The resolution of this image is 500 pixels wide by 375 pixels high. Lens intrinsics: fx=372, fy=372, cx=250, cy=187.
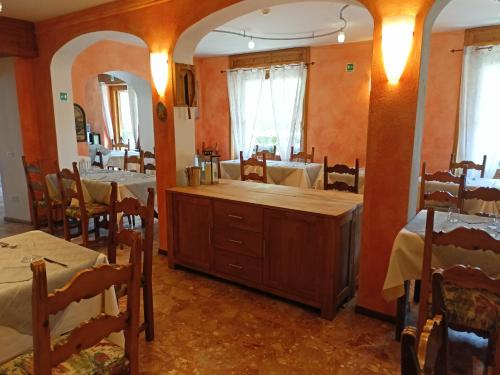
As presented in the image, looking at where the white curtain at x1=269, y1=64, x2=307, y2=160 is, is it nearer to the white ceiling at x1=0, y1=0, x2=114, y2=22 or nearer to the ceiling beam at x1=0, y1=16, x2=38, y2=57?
the white ceiling at x1=0, y1=0, x2=114, y2=22

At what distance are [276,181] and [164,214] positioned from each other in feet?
6.36

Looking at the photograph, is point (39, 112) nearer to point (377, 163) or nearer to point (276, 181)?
point (276, 181)

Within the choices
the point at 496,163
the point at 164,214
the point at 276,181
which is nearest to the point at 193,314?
the point at 164,214

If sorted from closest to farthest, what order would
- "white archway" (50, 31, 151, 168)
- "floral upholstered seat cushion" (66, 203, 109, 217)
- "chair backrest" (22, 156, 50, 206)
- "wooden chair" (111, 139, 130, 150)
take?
"floral upholstered seat cushion" (66, 203, 109, 217) < "chair backrest" (22, 156, 50, 206) < "white archway" (50, 31, 151, 168) < "wooden chair" (111, 139, 130, 150)

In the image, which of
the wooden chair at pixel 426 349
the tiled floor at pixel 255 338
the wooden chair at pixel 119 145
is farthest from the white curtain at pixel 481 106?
the wooden chair at pixel 119 145

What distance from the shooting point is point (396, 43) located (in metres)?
2.35

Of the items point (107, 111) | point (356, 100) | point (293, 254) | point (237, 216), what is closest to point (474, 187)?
point (293, 254)

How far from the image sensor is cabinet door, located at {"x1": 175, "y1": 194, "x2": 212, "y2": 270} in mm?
3266

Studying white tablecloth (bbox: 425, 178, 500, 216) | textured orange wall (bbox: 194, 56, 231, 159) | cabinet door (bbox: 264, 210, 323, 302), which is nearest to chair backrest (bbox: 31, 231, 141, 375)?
cabinet door (bbox: 264, 210, 323, 302)

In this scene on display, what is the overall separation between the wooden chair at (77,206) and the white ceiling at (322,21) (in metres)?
2.70

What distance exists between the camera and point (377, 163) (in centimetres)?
256

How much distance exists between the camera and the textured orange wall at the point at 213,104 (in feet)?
24.3

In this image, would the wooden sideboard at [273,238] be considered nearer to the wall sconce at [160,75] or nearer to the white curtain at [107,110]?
the wall sconce at [160,75]

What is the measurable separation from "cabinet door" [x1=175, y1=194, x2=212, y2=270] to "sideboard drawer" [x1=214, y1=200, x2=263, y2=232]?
3.9 inches
